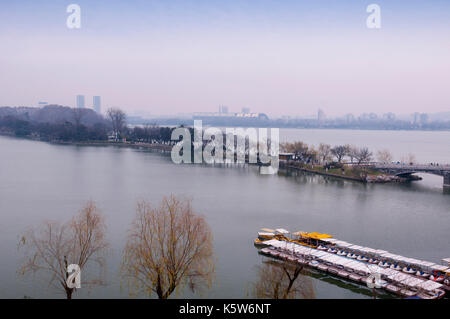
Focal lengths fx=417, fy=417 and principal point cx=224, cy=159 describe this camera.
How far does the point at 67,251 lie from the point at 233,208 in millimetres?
2883

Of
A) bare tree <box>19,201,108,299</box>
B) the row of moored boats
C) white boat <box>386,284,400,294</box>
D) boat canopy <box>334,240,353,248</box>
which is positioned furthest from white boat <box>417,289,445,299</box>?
bare tree <box>19,201,108,299</box>

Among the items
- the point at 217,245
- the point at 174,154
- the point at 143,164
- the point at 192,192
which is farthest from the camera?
the point at 174,154

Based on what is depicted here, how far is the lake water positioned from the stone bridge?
0.27 meters

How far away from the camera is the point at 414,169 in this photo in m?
8.76

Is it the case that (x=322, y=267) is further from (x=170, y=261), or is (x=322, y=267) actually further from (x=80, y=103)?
(x=80, y=103)

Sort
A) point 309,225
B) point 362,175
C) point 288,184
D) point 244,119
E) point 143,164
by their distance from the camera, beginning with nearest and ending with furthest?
point 309,225, point 288,184, point 362,175, point 143,164, point 244,119

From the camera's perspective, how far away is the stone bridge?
326 inches

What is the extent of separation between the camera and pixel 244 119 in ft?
138
